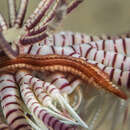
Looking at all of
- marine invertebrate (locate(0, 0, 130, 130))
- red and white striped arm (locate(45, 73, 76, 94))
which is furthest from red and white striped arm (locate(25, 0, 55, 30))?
red and white striped arm (locate(45, 73, 76, 94))

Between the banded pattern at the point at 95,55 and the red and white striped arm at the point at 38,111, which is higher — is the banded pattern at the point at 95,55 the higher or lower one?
the higher one

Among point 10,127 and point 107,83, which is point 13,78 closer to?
point 10,127

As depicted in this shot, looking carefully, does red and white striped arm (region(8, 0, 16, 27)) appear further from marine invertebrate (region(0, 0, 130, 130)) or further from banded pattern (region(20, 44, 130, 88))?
banded pattern (region(20, 44, 130, 88))

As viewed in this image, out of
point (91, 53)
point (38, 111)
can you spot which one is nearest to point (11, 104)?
point (38, 111)

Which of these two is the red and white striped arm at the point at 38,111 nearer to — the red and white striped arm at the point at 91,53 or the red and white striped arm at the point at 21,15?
the red and white striped arm at the point at 91,53

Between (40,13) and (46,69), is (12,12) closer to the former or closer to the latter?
(40,13)

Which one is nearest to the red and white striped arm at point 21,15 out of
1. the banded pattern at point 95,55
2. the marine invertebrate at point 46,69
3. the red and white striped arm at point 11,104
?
the marine invertebrate at point 46,69

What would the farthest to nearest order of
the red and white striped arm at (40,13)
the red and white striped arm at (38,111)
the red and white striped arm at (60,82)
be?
the red and white striped arm at (40,13)
the red and white striped arm at (60,82)
the red and white striped arm at (38,111)

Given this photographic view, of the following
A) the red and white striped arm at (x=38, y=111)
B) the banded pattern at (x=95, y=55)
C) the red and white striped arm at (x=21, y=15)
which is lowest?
the red and white striped arm at (x=38, y=111)
